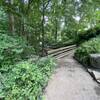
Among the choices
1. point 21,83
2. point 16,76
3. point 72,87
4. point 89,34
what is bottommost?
point 72,87

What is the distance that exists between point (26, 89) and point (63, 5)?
20.4 feet

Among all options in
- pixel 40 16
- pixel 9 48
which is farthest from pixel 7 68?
pixel 40 16

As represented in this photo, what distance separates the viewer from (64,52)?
32.7 feet

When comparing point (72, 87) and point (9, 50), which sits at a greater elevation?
point (9, 50)

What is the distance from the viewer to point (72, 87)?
4504mm

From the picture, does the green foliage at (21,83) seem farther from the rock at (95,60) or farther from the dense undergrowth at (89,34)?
the dense undergrowth at (89,34)

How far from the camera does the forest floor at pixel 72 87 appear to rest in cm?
392

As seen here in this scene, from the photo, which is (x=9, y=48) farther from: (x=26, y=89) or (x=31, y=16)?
(x=31, y=16)

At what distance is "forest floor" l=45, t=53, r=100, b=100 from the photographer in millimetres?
3923

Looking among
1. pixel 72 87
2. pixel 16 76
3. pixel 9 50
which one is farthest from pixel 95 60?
pixel 16 76

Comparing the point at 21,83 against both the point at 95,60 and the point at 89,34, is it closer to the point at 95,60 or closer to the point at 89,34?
the point at 95,60

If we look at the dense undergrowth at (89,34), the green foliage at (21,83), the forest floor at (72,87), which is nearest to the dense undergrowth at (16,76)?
the green foliage at (21,83)

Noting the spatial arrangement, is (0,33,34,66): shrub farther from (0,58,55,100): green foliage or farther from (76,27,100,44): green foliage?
(76,27,100,44): green foliage

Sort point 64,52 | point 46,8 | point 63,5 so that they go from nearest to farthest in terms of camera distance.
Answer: point 46,8
point 63,5
point 64,52
